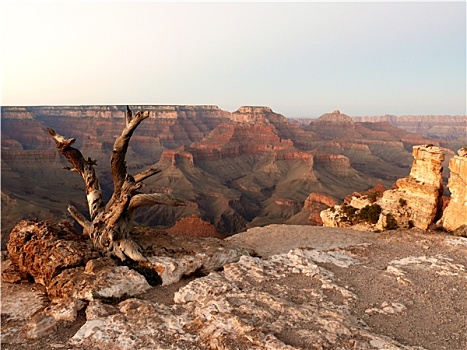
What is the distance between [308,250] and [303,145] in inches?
6781

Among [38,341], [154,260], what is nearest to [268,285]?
[154,260]

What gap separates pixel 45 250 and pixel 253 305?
7.61 metres

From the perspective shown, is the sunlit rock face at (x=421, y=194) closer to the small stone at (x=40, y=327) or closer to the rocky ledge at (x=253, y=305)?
the rocky ledge at (x=253, y=305)

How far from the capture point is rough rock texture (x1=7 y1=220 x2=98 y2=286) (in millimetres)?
11336

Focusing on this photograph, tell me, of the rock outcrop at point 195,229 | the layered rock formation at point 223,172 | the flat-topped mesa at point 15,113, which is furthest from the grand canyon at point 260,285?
the flat-topped mesa at point 15,113

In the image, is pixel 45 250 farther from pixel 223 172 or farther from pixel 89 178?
pixel 223 172

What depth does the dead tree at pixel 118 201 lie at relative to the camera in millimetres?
12055

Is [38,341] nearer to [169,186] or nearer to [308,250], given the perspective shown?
[308,250]

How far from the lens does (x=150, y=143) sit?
19662 cm

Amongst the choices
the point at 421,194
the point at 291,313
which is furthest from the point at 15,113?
the point at 291,313

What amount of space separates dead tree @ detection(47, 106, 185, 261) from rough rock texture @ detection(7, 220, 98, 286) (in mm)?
666

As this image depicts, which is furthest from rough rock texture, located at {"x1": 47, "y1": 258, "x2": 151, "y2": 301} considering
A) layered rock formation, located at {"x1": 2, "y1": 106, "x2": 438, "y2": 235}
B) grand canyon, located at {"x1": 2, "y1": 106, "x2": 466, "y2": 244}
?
layered rock formation, located at {"x1": 2, "y1": 106, "x2": 438, "y2": 235}

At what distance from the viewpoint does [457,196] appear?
21359 mm

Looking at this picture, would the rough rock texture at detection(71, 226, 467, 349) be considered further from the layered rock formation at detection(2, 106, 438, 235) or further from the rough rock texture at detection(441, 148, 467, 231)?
the layered rock formation at detection(2, 106, 438, 235)
